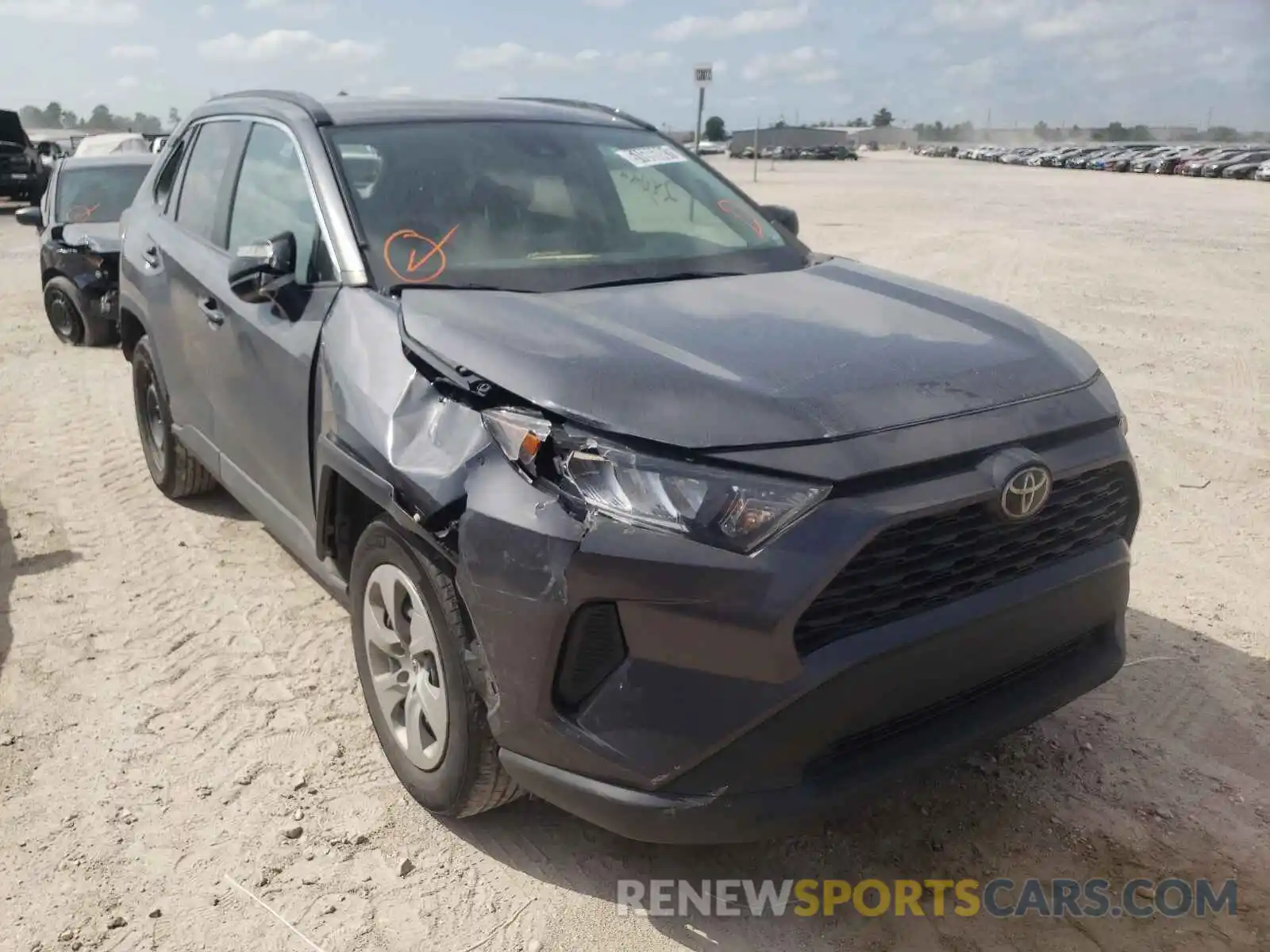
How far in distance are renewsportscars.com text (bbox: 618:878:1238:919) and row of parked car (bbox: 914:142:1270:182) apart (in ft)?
156

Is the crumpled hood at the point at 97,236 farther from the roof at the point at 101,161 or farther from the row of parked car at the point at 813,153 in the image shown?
the row of parked car at the point at 813,153

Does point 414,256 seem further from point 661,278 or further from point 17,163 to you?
point 17,163

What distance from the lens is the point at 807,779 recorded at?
2.29 m

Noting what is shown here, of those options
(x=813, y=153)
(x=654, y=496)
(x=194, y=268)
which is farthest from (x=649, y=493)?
(x=813, y=153)

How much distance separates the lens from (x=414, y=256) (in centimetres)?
312

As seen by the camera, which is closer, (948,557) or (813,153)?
(948,557)

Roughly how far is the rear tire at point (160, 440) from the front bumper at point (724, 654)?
3072mm

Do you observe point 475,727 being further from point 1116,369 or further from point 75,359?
point 75,359

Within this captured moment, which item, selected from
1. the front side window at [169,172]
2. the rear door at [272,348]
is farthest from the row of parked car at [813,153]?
the rear door at [272,348]

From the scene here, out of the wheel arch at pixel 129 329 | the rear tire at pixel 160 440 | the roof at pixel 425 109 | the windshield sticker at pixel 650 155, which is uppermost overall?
the roof at pixel 425 109

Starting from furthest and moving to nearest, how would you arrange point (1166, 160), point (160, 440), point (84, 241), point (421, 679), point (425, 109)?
point (1166, 160) < point (84, 241) < point (160, 440) < point (425, 109) < point (421, 679)

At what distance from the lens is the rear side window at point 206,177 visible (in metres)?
4.19

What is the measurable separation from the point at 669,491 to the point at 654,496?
0.11 ft

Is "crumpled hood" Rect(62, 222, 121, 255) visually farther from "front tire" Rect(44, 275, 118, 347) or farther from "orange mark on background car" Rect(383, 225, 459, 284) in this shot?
"orange mark on background car" Rect(383, 225, 459, 284)
